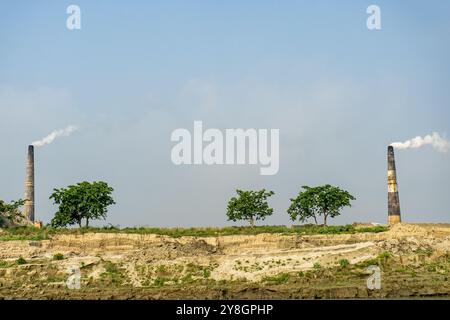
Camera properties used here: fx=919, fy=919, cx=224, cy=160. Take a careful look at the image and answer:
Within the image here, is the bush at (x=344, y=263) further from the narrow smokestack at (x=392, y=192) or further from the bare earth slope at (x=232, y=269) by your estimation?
the narrow smokestack at (x=392, y=192)

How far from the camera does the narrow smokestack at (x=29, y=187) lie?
359ft

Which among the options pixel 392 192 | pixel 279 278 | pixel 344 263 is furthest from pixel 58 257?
pixel 392 192

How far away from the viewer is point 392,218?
98625 mm

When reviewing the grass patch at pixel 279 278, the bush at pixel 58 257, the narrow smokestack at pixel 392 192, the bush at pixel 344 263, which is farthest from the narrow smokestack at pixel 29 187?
the bush at pixel 344 263

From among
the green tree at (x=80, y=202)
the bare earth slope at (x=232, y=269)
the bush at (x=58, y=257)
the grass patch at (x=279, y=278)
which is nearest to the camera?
the bare earth slope at (x=232, y=269)

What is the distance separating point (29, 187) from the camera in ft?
360

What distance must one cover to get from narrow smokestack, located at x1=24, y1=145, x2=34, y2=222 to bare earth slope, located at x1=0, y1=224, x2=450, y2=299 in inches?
1116

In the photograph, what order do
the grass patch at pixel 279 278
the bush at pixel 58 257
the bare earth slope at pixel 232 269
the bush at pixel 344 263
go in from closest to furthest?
1. the bare earth slope at pixel 232 269
2. the grass patch at pixel 279 278
3. the bush at pixel 344 263
4. the bush at pixel 58 257

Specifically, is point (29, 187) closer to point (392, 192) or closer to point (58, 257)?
point (58, 257)

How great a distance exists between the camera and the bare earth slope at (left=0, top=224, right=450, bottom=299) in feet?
204

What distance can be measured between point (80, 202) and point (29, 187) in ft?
53.5

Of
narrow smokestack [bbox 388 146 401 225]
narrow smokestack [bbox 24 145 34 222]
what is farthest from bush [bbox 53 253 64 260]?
narrow smokestack [bbox 388 146 401 225]

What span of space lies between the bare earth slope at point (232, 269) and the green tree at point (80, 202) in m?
13.2
